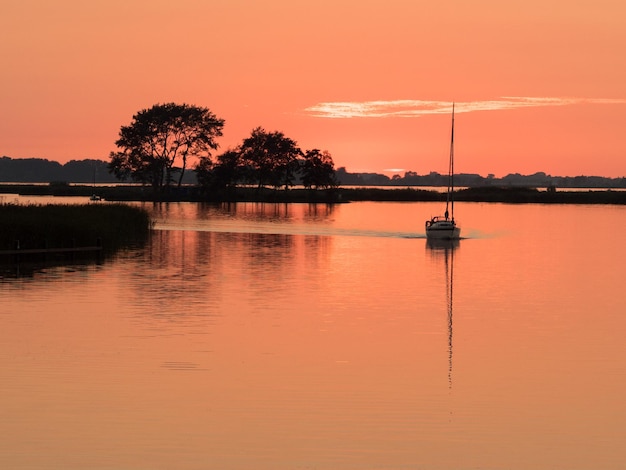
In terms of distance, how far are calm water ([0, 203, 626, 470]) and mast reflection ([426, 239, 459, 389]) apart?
269 millimetres

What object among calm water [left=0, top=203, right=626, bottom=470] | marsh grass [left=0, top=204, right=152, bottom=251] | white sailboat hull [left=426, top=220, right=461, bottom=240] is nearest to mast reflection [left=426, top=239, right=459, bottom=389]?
calm water [left=0, top=203, right=626, bottom=470]

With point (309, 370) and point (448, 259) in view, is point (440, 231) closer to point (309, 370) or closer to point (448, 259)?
point (448, 259)

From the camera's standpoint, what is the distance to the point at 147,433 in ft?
68.2

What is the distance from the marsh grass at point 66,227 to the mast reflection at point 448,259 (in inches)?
955

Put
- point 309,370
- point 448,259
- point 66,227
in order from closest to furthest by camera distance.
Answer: point 309,370 < point 66,227 < point 448,259

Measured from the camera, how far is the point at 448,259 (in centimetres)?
7550

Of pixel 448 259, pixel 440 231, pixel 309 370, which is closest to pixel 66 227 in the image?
pixel 448 259

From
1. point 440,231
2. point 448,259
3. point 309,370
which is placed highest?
point 440,231

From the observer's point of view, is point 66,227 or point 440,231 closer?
point 66,227

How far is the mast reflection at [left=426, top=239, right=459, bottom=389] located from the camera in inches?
1334

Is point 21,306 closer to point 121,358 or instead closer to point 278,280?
point 121,358

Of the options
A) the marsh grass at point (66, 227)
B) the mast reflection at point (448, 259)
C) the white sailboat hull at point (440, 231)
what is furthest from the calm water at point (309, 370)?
the white sailboat hull at point (440, 231)

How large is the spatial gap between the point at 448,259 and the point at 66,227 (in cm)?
2773

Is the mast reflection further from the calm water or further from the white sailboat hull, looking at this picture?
the white sailboat hull
